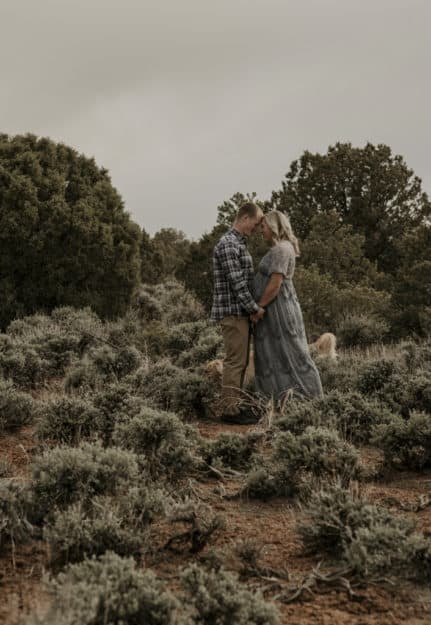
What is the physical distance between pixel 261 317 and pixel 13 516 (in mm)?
3861

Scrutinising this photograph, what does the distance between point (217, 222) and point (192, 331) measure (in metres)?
3.01

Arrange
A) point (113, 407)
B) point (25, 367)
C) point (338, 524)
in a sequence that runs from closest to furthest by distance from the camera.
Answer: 1. point (338, 524)
2. point (113, 407)
3. point (25, 367)

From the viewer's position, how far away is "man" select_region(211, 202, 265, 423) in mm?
7117

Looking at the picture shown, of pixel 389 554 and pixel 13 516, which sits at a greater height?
pixel 13 516

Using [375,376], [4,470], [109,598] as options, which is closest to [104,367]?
[375,376]

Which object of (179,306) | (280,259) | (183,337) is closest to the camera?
(280,259)

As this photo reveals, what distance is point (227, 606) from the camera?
281 centimetres

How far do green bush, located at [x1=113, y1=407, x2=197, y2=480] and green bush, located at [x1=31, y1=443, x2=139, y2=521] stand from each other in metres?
0.67


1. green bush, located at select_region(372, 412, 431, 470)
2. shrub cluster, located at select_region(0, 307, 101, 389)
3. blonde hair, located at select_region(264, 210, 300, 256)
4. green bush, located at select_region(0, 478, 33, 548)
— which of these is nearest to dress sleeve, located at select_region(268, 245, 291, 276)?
blonde hair, located at select_region(264, 210, 300, 256)

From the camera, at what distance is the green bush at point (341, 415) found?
5.97 m

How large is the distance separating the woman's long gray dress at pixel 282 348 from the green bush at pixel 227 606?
423 centimetres

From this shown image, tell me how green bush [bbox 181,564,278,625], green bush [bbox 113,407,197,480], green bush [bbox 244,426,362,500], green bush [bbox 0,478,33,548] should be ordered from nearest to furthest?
green bush [bbox 181,564,278,625] → green bush [bbox 0,478,33,548] → green bush [bbox 244,426,362,500] → green bush [bbox 113,407,197,480]

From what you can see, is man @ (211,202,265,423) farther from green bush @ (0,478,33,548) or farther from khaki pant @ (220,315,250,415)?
green bush @ (0,478,33,548)

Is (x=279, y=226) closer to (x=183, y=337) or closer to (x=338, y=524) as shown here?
(x=338, y=524)
